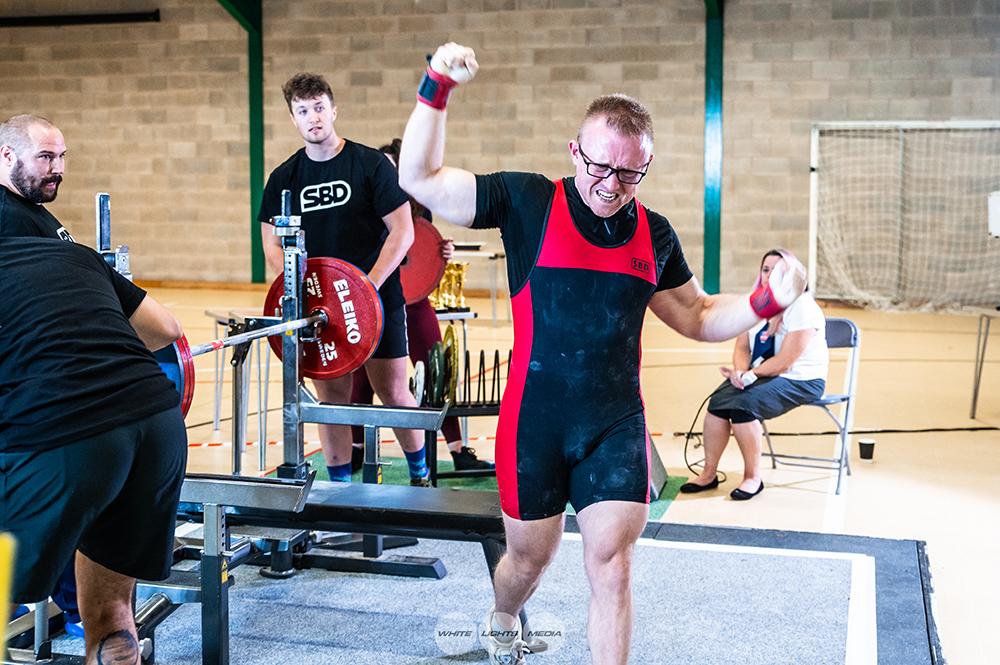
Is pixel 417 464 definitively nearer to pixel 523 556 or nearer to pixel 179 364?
pixel 179 364

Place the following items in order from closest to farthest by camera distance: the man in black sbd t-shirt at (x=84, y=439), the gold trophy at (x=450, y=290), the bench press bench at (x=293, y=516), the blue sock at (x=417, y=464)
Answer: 1. the man in black sbd t-shirt at (x=84, y=439)
2. the bench press bench at (x=293, y=516)
3. the blue sock at (x=417, y=464)
4. the gold trophy at (x=450, y=290)

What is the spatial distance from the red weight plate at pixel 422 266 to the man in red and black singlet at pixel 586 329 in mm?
2645

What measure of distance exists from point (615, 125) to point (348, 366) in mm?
1746

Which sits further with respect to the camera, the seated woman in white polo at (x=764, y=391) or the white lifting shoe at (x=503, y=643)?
the seated woman in white polo at (x=764, y=391)

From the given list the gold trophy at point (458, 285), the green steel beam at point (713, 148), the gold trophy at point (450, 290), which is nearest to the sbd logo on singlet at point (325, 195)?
the gold trophy at point (450, 290)

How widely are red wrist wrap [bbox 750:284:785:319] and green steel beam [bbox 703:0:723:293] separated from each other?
1009cm

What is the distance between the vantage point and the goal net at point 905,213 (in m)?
12.1

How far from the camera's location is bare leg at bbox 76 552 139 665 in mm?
2580

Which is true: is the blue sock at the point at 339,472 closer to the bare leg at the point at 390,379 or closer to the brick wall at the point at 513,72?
the bare leg at the point at 390,379

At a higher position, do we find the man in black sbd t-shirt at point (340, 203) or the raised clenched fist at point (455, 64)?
the raised clenched fist at point (455, 64)

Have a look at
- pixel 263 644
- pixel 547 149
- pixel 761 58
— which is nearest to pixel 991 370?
pixel 761 58

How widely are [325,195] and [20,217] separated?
123 cm

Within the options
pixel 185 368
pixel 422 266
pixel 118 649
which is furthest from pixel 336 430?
pixel 118 649

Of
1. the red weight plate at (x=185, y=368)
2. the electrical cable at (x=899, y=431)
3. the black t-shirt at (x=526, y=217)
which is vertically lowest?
the electrical cable at (x=899, y=431)
